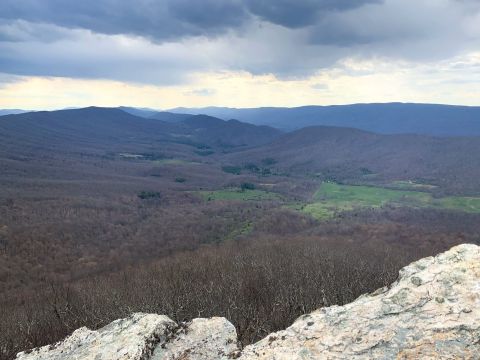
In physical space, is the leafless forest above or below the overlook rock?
below

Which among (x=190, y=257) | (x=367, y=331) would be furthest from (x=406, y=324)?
(x=190, y=257)

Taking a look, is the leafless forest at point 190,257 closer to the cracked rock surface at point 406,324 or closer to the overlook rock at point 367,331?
the overlook rock at point 367,331

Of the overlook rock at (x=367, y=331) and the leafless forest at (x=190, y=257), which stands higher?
the overlook rock at (x=367, y=331)

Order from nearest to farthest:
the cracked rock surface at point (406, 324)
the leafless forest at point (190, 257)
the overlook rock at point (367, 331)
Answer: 1. the cracked rock surface at point (406, 324)
2. the overlook rock at point (367, 331)
3. the leafless forest at point (190, 257)

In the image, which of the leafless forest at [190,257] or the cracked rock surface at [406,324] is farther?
the leafless forest at [190,257]

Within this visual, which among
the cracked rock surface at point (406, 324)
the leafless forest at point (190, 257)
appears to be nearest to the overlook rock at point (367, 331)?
the cracked rock surface at point (406, 324)

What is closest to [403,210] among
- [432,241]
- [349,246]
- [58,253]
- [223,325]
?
[432,241]

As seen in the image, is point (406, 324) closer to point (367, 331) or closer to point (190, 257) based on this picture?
point (367, 331)

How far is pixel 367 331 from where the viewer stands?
11484 mm

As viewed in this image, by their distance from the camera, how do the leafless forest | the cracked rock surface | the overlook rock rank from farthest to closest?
the leafless forest
the overlook rock
the cracked rock surface

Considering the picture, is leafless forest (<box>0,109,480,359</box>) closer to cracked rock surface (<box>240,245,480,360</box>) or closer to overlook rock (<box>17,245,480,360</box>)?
overlook rock (<box>17,245,480,360</box>)

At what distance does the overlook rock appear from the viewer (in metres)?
10.6

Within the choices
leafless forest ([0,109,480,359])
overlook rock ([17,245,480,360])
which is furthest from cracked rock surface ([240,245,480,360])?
leafless forest ([0,109,480,359])

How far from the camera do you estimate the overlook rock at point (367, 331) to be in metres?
10.6
